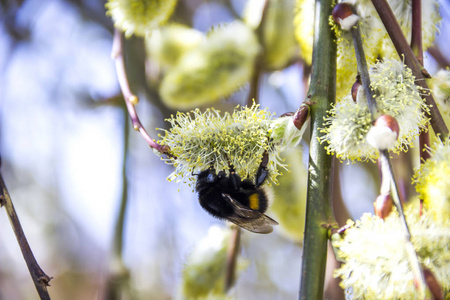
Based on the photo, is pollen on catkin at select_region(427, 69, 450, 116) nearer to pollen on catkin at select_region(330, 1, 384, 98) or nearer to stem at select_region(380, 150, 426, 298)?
pollen on catkin at select_region(330, 1, 384, 98)

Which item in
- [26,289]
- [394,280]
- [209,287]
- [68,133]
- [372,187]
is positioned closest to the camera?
[394,280]

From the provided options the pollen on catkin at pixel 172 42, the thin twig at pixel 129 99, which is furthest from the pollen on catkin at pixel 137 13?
the pollen on catkin at pixel 172 42

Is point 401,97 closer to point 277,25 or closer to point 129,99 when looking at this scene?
point 129,99

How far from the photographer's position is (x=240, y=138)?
51cm

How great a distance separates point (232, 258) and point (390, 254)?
20.5 inches

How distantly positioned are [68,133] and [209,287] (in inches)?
25.6

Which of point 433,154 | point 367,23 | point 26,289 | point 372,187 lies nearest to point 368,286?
point 433,154

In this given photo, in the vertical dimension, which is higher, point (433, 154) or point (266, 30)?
point (266, 30)

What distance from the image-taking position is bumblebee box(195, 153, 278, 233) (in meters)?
0.60

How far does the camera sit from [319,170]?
45 cm

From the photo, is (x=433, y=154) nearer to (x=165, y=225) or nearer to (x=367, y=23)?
(x=367, y=23)

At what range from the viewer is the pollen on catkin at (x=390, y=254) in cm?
36

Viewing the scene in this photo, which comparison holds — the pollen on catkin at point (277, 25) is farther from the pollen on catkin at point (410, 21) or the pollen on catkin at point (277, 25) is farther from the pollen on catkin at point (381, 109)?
the pollen on catkin at point (381, 109)

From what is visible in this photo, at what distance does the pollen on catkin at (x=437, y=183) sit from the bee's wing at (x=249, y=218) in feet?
0.62
